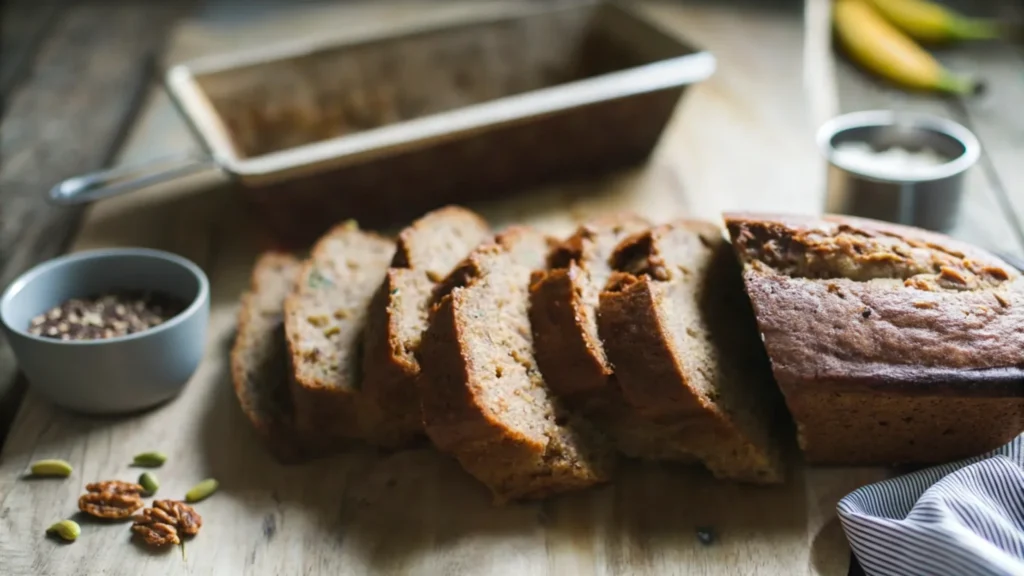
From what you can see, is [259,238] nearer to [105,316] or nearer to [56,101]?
[105,316]

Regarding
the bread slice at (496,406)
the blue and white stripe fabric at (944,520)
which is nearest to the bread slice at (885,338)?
the blue and white stripe fabric at (944,520)

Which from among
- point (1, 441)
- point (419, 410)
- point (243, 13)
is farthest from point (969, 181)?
point (243, 13)

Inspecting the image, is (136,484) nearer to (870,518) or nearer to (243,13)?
(870,518)

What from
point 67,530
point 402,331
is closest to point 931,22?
point 402,331

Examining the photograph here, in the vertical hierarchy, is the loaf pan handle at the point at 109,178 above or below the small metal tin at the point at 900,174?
above

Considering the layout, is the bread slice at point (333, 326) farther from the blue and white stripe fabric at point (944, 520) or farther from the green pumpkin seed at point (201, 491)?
the blue and white stripe fabric at point (944, 520)
